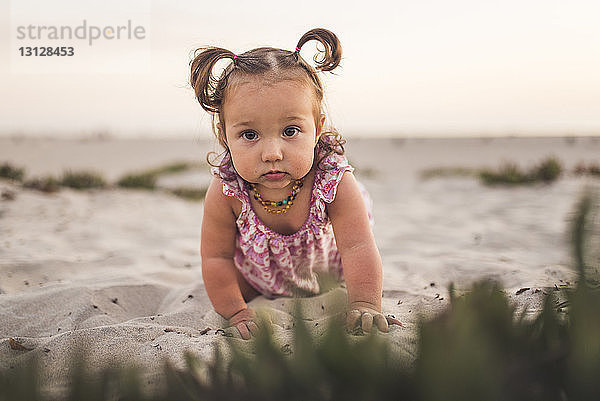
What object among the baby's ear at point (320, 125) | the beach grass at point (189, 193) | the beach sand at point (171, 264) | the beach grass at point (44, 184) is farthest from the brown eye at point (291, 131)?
the beach grass at point (189, 193)

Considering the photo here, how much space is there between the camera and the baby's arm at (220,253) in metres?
2.69

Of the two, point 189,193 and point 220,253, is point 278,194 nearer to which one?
point 220,253

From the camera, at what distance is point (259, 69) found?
2.38 m

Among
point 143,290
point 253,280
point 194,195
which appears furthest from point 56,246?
point 194,195

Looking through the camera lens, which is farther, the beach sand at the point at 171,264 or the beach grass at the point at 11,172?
the beach grass at the point at 11,172

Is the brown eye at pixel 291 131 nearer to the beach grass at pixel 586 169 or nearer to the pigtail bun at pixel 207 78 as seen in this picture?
the pigtail bun at pixel 207 78

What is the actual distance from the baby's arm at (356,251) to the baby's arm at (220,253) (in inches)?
19.8

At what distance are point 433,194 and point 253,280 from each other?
5669 millimetres

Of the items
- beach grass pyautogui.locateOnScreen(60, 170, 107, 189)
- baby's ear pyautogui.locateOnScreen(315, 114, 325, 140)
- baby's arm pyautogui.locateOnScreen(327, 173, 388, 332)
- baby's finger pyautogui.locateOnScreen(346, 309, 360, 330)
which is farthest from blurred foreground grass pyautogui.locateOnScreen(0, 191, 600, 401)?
beach grass pyautogui.locateOnScreen(60, 170, 107, 189)

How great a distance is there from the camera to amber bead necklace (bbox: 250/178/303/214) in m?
2.71

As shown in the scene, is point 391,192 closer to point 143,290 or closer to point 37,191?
point 37,191

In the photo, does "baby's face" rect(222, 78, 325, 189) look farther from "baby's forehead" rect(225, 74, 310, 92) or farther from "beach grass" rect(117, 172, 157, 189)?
"beach grass" rect(117, 172, 157, 189)

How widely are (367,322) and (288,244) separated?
764 mm

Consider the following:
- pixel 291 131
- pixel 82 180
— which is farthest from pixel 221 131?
pixel 82 180
